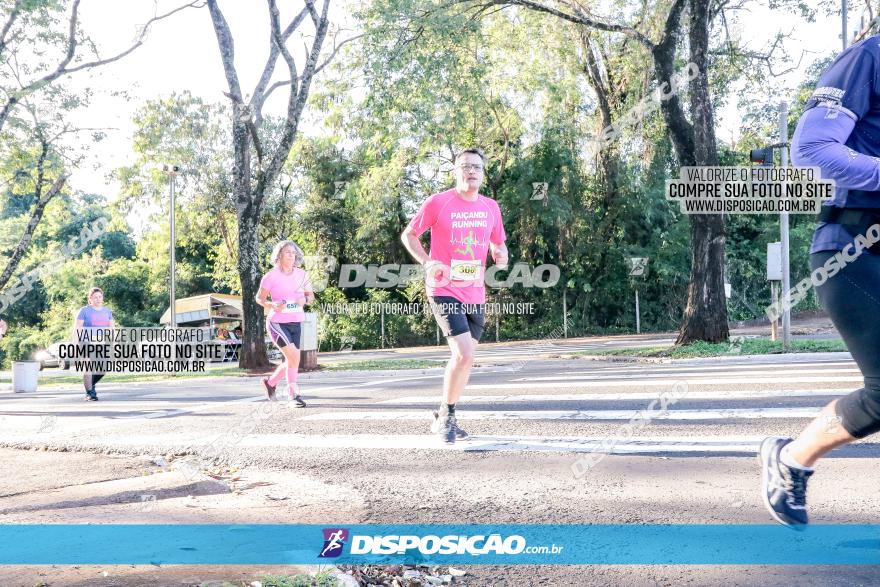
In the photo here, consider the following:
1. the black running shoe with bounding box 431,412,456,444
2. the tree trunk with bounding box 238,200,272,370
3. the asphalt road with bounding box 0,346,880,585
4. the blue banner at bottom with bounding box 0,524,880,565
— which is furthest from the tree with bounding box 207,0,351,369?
the blue banner at bottom with bounding box 0,524,880,565

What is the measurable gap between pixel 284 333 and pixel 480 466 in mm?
4497

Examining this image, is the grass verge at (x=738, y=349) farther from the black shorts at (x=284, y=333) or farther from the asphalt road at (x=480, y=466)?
the black shorts at (x=284, y=333)

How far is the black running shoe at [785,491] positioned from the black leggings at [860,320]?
1.04ft

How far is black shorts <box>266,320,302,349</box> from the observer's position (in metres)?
8.66

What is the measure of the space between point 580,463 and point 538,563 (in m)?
1.68

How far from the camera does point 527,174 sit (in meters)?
28.5

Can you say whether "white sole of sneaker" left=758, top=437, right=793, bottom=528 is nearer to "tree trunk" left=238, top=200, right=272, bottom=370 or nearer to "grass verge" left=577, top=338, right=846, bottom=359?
"grass verge" left=577, top=338, right=846, bottom=359

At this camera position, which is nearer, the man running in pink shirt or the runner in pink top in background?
the man running in pink shirt

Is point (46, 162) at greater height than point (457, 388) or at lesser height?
greater

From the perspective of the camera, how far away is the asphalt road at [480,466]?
11.9 ft

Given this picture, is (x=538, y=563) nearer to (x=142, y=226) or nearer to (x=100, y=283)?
(x=142, y=226)

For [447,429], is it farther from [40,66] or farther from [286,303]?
[40,66]

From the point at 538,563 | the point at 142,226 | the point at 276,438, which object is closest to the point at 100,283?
the point at 142,226

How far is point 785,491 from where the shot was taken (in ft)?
10.1
